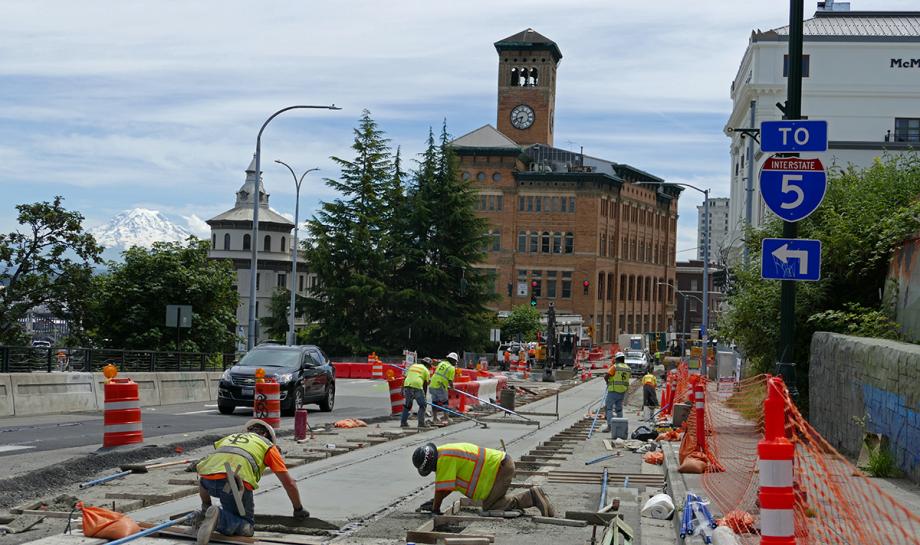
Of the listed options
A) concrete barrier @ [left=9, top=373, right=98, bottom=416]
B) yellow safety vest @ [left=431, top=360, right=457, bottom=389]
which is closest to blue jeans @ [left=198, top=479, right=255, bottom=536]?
yellow safety vest @ [left=431, top=360, right=457, bottom=389]

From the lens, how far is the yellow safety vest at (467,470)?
1191 centimetres

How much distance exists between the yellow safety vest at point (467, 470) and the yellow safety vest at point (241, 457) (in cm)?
233

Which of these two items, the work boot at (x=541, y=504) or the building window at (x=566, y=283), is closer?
the work boot at (x=541, y=504)

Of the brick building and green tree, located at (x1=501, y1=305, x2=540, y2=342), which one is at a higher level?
the brick building

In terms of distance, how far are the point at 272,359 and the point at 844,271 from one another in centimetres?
1318

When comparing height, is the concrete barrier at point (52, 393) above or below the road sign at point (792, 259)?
below

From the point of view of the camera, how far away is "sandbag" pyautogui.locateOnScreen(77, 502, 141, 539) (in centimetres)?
1005

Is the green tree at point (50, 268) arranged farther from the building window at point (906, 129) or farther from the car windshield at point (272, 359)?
the building window at point (906, 129)

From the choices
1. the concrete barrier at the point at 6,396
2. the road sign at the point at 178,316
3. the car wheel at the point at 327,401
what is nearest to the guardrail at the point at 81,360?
the road sign at the point at 178,316

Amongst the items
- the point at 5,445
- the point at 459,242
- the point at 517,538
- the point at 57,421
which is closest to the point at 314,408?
the point at 57,421

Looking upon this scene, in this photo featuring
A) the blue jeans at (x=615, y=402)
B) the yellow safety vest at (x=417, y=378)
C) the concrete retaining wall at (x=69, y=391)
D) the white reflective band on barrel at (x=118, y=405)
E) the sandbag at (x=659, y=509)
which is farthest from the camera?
the blue jeans at (x=615, y=402)

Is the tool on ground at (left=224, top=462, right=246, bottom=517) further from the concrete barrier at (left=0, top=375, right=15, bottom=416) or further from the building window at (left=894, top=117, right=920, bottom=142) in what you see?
the building window at (left=894, top=117, right=920, bottom=142)

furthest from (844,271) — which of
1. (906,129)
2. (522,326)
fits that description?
(522,326)

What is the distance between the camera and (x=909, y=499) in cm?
1198
